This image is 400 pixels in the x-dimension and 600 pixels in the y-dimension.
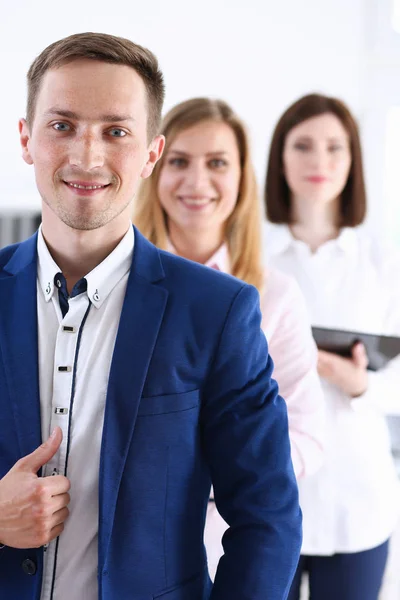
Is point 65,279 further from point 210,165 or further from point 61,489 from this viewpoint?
point 210,165

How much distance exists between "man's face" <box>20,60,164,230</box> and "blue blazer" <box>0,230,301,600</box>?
0.42 ft

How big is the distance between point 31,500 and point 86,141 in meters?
0.50

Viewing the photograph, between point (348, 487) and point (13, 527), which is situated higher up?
point (13, 527)

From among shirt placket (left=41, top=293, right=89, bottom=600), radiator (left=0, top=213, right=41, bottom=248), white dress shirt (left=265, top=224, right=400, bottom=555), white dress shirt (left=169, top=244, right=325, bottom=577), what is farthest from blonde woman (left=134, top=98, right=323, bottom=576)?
radiator (left=0, top=213, right=41, bottom=248)

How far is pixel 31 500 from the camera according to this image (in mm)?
1051

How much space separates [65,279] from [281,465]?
0.43 metres

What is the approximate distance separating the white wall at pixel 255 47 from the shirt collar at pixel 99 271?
105 inches

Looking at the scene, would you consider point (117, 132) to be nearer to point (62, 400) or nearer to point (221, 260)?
point (62, 400)

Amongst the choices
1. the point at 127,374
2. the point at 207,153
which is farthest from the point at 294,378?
the point at 127,374

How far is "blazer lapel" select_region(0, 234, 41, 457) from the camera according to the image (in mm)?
1087

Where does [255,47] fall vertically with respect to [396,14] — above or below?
below

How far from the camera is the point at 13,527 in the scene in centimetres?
106

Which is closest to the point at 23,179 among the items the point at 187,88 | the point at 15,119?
the point at 15,119

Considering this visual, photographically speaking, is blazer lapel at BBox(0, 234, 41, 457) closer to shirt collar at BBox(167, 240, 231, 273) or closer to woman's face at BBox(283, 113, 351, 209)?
shirt collar at BBox(167, 240, 231, 273)
